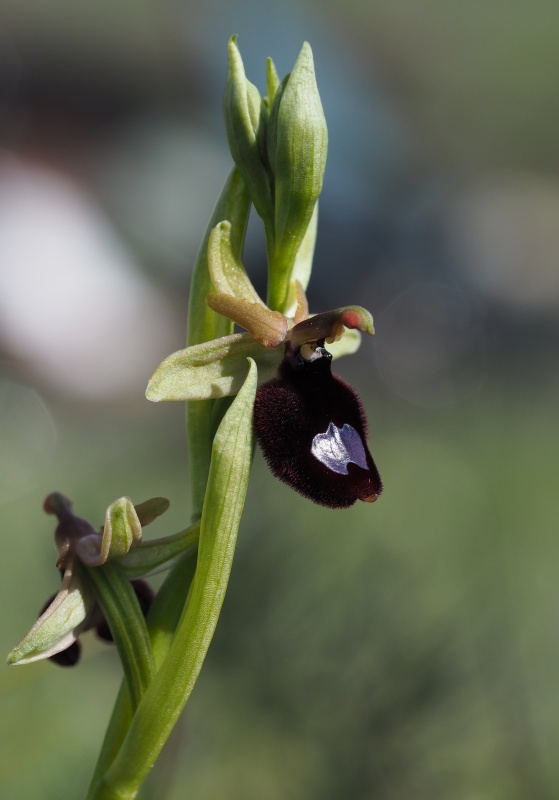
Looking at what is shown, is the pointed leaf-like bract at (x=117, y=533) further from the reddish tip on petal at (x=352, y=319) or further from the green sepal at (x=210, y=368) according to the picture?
the reddish tip on petal at (x=352, y=319)

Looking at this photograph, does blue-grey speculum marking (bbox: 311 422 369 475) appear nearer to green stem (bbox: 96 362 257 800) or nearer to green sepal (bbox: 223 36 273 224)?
green stem (bbox: 96 362 257 800)

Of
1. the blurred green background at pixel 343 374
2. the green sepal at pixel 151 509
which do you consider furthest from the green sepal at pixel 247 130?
the blurred green background at pixel 343 374

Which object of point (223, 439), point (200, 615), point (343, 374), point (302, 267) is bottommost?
Answer: point (343, 374)

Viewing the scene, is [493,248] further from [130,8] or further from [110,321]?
[130,8]

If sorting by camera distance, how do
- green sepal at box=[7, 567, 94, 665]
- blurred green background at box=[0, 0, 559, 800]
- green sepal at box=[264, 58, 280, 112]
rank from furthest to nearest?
blurred green background at box=[0, 0, 559, 800] < green sepal at box=[264, 58, 280, 112] < green sepal at box=[7, 567, 94, 665]

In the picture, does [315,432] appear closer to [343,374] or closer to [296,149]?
[296,149]

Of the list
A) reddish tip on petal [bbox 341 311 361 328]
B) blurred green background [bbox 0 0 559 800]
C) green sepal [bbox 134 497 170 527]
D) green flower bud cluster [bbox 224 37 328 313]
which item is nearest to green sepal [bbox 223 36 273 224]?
green flower bud cluster [bbox 224 37 328 313]

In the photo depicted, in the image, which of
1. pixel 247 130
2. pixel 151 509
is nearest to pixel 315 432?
pixel 151 509
